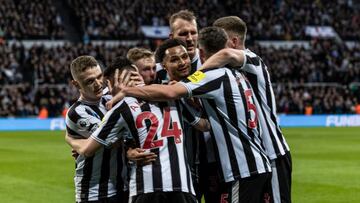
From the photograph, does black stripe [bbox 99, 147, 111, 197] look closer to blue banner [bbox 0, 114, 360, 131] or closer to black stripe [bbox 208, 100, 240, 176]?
black stripe [bbox 208, 100, 240, 176]

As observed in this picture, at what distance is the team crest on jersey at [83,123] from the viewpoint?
5445mm

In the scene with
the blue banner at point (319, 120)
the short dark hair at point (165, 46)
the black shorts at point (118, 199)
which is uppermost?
the short dark hair at point (165, 46)

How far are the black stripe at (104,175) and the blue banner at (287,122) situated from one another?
22.7m

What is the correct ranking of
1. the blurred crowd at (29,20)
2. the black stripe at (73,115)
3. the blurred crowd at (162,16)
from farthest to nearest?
the blurred crowd at (162,16)
the blurred crowd at (29,20)
the black stripe at (73,115)

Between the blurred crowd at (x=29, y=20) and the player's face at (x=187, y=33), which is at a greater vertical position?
the player's face at (x=187, y=33)

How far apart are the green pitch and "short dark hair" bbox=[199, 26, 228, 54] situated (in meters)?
5.39

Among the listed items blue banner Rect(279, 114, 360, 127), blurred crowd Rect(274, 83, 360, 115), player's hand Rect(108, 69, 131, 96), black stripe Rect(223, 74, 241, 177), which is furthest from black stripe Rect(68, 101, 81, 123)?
blurred crowd Rect(274, 83, 360, 115)

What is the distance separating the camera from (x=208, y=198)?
231 inches

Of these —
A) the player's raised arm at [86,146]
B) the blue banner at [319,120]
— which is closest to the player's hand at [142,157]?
the player's raised arm at [86,146]

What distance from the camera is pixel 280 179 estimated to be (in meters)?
5.93

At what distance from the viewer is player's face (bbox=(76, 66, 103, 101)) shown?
5441 millimetres

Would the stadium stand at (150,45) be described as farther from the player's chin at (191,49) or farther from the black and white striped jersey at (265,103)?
the black and white striped jersey at (265,103)

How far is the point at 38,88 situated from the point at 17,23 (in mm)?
5444

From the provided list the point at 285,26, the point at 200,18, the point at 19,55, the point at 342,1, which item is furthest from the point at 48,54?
the point at 342,1
